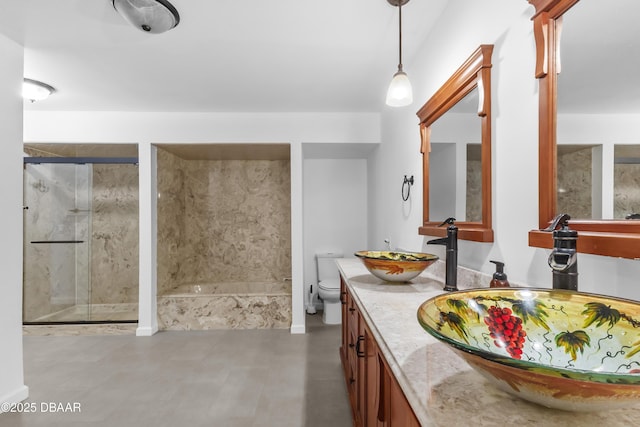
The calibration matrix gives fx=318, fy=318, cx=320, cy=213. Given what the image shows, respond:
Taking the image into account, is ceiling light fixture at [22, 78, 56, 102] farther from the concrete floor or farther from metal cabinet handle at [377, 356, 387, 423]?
metal cabinet handle at [377, 356, 387, 423]

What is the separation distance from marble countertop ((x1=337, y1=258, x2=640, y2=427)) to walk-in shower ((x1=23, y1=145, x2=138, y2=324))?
3.64m

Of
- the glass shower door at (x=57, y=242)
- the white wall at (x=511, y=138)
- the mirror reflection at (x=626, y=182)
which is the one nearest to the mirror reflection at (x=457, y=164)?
the white wall at (x=511, y=138)

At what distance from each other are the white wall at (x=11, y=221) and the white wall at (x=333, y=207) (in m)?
2.95

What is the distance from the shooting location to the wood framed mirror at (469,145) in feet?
4.58

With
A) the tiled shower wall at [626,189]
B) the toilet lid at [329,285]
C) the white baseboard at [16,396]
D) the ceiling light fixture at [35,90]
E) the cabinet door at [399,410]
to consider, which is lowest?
the white baseboard at [16,396]

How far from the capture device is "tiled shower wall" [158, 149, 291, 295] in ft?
15.0

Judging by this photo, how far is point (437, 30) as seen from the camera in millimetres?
1926

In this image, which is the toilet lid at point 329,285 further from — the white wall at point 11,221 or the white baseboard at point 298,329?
the white wall at point 11,221

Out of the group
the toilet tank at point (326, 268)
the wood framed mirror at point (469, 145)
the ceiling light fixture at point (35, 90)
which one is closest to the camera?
the wood framed mirror at point (469, 145)

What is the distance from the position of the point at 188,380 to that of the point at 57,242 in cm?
260

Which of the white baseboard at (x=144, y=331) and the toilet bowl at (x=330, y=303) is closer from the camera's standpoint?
the white baseboard at (x=144, y=331)

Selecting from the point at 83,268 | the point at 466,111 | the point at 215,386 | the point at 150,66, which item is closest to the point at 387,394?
the point at 466,111

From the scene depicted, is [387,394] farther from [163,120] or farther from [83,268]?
[83,268]

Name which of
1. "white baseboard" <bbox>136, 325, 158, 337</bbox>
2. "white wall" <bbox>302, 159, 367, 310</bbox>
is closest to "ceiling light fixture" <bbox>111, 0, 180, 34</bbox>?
"white wall" <bbox>302, 159, 367, 310</bbox>
